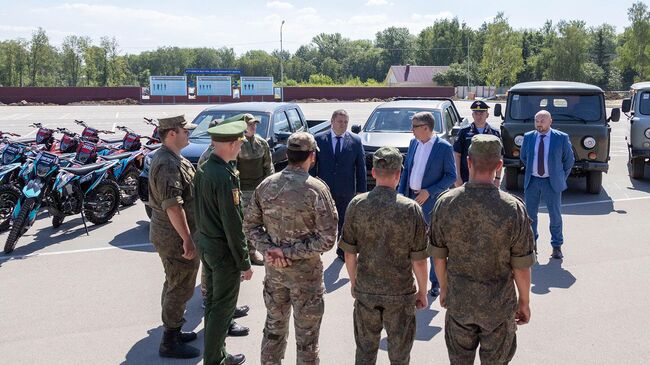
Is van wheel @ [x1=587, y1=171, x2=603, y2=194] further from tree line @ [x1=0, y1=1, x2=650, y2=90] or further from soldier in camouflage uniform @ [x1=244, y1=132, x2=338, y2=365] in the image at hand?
tree line @ [x1=0, y1=1, x2=650, y2=90]

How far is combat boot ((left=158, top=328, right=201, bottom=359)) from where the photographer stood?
4.59m

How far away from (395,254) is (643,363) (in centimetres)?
240

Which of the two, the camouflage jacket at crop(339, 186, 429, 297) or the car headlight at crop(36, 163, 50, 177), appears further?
the car headlight at crop(36, 163, 50, 177)

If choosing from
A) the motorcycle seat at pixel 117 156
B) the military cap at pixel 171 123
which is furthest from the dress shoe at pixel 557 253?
the motorcycle seat at pixel 117 156

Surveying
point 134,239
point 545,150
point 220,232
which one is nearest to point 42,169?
point 134,239

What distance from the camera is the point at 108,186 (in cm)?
925

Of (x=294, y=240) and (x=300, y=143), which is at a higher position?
(x=300, y=143)

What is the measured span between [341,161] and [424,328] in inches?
91.2

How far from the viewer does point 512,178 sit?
11477 millimetres

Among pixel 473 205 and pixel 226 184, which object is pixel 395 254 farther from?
pixel 226 184

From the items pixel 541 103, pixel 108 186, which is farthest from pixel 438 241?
pixel 541 103

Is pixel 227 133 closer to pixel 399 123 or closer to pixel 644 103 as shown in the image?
pixel 399 123

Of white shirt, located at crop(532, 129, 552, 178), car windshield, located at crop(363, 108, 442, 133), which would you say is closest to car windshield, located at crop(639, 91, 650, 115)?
car windshield, located at crop(363, 108, 442, 133)

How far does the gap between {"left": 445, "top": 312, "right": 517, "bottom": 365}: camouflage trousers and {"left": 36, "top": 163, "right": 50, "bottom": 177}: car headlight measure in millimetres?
6945
